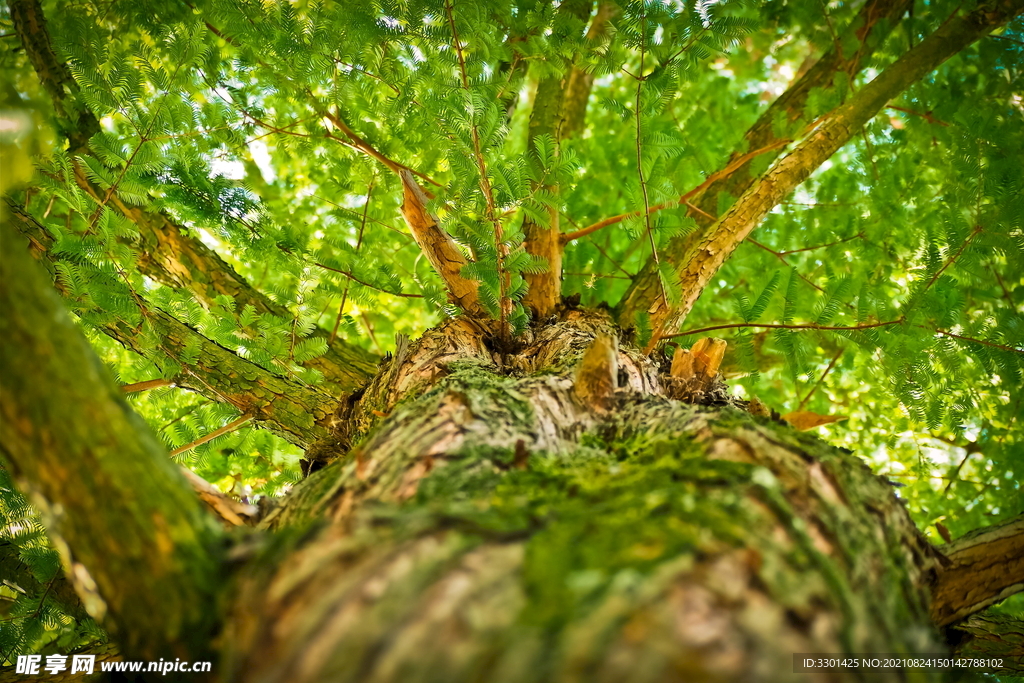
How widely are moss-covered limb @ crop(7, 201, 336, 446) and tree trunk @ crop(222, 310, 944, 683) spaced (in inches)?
56.1

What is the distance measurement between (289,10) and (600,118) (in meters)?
3.60

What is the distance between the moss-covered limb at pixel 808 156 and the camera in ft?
8.61

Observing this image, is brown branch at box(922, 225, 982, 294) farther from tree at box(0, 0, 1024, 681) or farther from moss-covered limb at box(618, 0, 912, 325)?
moss-covered limb at box(618, 0, 912, 325)

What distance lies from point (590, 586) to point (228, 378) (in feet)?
7.93

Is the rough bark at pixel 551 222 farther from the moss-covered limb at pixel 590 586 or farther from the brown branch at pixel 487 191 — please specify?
the moss-covered limb at pixel 590 586

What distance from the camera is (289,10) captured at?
91.3 inches

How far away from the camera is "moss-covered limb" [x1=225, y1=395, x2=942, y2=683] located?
0.67 m

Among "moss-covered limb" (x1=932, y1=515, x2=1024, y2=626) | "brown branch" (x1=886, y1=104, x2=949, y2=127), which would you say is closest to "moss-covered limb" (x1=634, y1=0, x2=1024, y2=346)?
"brown branch" (x1=886, y1=104, x2=949, y2=127)

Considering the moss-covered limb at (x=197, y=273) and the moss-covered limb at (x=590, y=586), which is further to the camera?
the moss-covered limb at (x=197, y=273)

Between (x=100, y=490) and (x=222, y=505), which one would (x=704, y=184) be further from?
(x=100, y=490)

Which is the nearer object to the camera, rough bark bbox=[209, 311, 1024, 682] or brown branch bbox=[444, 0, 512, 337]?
rough bark bbox=[209, 311, 1024, 682]

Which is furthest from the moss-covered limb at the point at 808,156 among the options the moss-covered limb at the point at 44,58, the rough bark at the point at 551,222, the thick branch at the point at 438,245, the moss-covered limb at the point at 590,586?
the moss-covered limb at the point at 44,58

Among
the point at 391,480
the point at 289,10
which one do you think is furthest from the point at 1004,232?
the point at 289,10

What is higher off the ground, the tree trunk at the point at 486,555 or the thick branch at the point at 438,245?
the thick branch at the point at 438,245
